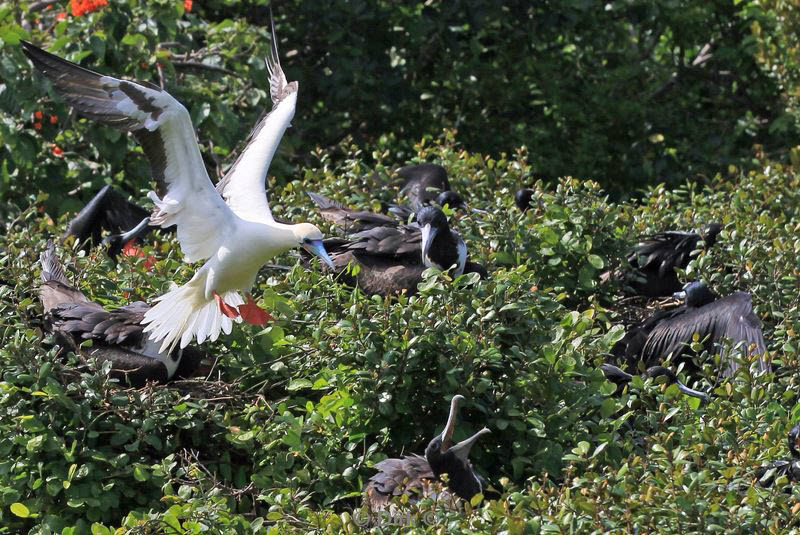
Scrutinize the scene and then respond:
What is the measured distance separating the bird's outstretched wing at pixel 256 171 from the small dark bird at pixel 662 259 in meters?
1.65

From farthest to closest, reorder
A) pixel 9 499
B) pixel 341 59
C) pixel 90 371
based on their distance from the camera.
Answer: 1. pixel 341 59
2. pixel 90 371
3. pixel 9 499

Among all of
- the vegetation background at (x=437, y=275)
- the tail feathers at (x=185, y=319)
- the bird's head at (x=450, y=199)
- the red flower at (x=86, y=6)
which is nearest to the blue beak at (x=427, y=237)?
the vegetation background at (x=437, y=275)

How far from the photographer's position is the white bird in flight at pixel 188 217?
16.0 feet

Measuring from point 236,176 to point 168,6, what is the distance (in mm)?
1913

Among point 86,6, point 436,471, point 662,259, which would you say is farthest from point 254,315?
point 86,6

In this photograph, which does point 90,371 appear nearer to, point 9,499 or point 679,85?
point 9,499

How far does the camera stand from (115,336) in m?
4.95

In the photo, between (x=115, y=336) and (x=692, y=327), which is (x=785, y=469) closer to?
(x=692, y=327)

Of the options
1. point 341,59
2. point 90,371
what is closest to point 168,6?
point 341,59

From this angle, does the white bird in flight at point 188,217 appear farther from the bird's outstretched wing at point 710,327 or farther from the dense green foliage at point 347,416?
the bird's outstretched wing at point 710,327

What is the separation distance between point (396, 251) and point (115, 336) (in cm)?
Result: 136

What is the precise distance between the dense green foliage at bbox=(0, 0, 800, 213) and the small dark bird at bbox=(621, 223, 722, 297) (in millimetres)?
2326

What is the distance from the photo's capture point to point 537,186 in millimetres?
6062

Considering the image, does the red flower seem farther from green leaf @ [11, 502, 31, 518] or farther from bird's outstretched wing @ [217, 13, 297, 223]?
green leaf @ [11, 502, 31, 518]
